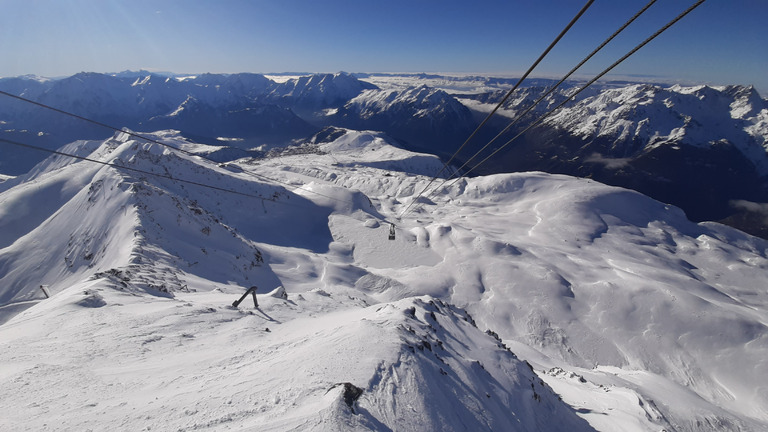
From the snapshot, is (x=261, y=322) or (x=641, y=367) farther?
(x=641, y=367)

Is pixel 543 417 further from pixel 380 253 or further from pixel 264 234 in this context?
pixel 264 234

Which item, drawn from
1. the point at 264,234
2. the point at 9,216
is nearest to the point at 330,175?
the point at 264,234

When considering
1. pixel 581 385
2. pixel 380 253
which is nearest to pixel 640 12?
pixel 581 385

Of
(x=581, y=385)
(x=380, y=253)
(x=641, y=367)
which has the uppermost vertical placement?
(x=581, y=385)

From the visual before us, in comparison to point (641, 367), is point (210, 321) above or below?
above

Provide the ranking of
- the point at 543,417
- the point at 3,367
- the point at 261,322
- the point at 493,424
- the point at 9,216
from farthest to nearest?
the point at 9,216 < the point at 261,322 < the point at 543,417 < the point at 493,424 < the point at 3,367

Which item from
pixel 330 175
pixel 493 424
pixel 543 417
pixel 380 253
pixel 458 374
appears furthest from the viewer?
pixel 330 175
